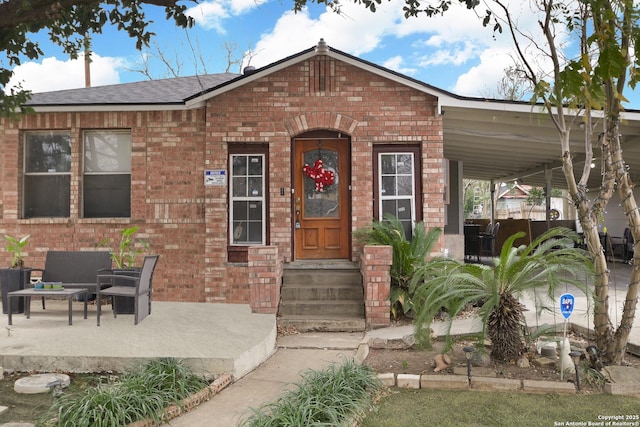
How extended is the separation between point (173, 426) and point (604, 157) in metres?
4.54

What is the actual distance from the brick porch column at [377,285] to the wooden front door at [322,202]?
5.10 ft

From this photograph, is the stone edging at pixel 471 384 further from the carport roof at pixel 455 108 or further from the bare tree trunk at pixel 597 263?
the carport roof at pixel 455 108

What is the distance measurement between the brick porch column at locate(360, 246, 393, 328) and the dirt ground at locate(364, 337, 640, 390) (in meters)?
1.29

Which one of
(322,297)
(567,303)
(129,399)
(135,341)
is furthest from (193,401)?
(322,297)

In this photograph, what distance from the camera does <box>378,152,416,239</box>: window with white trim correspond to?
326 inches

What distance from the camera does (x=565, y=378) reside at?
172 inches

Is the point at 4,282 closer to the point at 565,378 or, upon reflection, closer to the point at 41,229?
the point at 41,229

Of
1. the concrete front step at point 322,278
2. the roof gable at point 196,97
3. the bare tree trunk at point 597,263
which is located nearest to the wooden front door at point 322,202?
the concrete front step at point 322,278

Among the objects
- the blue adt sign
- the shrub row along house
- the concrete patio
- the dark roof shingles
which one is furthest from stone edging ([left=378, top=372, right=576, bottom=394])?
the dark roof shingles

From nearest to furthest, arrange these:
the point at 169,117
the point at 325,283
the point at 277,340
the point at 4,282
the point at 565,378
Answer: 1. the point at 565,378
2. the point at 277,340
3. the point at 4,282
4. the point at 325,283
5. the point at 169,117

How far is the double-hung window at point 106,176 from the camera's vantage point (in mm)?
8617

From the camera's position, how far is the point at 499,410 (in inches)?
148

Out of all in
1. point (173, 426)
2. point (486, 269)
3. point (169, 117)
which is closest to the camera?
point (173, 426)

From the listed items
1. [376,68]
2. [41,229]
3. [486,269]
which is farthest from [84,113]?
[486,269]
